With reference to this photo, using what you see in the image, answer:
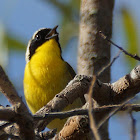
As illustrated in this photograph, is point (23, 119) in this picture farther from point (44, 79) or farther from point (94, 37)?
point (94, 37)

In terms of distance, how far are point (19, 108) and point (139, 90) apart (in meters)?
1.13

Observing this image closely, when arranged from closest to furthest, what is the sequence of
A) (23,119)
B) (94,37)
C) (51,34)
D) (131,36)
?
(23,119), (131,36), (94,37), (51,34)

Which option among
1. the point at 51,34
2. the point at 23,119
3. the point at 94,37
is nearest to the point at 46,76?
the point at 94,37

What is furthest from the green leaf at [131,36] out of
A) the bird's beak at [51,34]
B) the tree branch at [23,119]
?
the tree branch at [23,119]

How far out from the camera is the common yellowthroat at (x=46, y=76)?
12.3 ft

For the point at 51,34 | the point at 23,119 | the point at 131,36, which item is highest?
the point at 51,34

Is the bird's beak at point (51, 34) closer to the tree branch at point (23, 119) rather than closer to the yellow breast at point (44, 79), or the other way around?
the yellow breast at point (44, 79)

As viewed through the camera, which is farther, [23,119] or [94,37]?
[94,37]

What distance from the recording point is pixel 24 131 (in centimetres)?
182

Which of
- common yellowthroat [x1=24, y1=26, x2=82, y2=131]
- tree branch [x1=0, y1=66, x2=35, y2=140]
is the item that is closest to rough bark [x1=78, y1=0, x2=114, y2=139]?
common yellowthroat [x1=24, y1=26, x2=82, y2=131]

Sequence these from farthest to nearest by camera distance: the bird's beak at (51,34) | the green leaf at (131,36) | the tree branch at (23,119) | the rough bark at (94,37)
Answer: the bird's beak at (51,34) < the rough bark at (94,37) < the green leaf at (131,36) < the tree branch at (23,119)

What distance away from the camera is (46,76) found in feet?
12.5

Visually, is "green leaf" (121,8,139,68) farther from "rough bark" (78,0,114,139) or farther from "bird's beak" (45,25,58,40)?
"bird's beak" (45,25,58,40)

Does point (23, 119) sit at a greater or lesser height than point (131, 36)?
lesser
